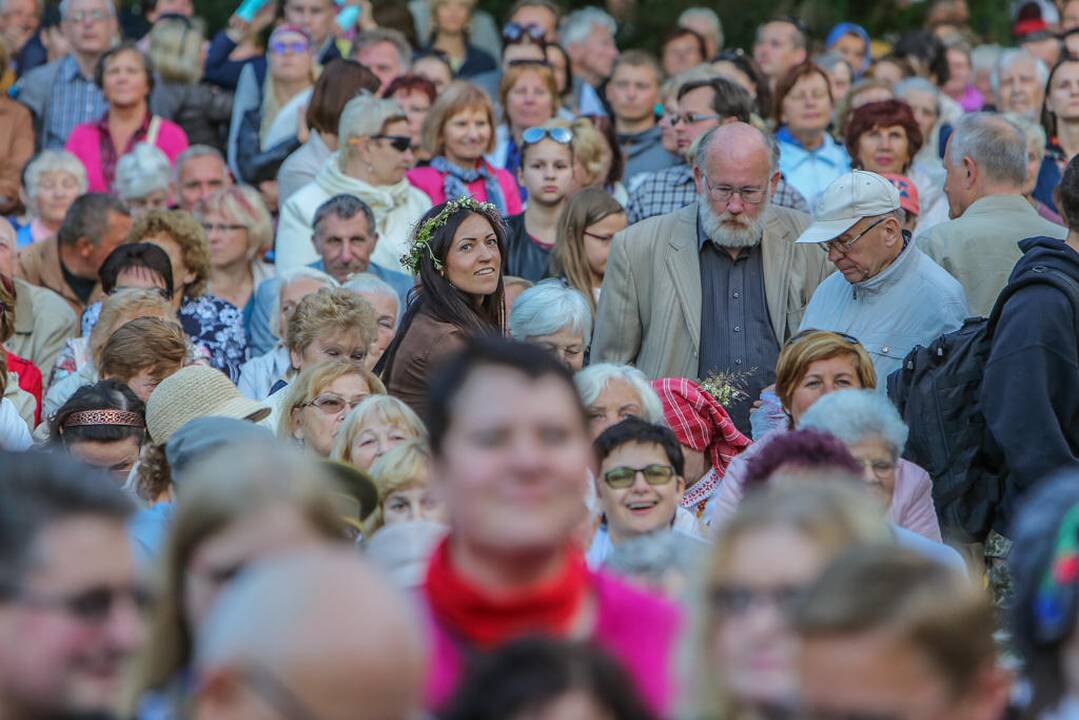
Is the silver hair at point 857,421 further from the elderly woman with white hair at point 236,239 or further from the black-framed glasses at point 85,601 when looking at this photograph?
the elderly woman with white hair at point 236,239

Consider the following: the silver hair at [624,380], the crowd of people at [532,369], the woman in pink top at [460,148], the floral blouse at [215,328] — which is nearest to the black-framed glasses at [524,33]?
the crowd of people at [532,369]

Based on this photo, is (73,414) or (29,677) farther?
(73,414)

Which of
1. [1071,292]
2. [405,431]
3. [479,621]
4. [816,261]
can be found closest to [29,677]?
[479,621]

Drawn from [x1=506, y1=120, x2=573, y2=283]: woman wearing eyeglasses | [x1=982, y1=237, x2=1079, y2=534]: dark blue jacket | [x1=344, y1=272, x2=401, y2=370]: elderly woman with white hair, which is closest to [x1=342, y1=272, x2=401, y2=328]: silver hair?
[x1=344, y1=272, x2=401, y2=370]: elderly woman with white hair

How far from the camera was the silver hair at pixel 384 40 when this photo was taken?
43.0ft

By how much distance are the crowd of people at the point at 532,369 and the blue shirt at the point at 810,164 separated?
3cm

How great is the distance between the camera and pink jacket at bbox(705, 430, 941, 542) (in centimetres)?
664

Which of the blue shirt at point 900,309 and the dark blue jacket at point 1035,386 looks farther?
the blue shirt at point 900,309

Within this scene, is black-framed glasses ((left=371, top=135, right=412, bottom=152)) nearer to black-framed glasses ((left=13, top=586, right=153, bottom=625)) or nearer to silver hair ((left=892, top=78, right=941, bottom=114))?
silver hair ((left=892, top=78, right=941, bottom=114))

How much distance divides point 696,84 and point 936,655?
790cm

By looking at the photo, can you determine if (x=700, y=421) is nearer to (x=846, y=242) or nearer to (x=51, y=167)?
(x=846, y=242)

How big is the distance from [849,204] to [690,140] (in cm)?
266

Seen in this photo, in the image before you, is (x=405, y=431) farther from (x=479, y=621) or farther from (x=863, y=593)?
(x=863, y=593)

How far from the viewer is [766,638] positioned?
11.6 feet
